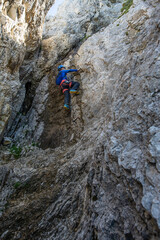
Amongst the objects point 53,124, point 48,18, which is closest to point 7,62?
point 53,124

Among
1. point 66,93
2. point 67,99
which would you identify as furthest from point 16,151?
point 66,93

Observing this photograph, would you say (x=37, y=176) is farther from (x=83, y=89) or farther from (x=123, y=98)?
(x=83, y=89)

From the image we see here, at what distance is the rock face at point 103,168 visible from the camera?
9.29 feet

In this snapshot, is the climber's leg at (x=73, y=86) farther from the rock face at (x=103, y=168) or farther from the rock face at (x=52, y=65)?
the rock face at (x=52, y=65)

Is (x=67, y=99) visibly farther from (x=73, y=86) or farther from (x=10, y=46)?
(x=10, y=46)

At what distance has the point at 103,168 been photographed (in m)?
3.93

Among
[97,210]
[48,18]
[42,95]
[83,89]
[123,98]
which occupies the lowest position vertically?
[97,210]

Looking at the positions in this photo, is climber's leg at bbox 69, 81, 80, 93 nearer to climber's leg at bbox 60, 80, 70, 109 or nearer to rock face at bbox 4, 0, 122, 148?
climber's leg at bbox 60, 80, 70, 109

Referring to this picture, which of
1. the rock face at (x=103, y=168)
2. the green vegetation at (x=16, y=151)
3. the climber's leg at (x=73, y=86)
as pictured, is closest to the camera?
the rock face at (x=103, y=168)

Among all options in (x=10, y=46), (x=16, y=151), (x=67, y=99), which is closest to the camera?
(x=10, y=46)

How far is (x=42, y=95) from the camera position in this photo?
10.9m

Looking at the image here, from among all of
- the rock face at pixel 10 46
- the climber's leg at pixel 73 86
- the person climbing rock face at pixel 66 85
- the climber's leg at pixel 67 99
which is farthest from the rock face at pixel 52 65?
the rock face at pixel 10 46

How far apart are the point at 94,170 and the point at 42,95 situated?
771 centimetres

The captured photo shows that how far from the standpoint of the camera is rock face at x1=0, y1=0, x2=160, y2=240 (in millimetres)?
2832
